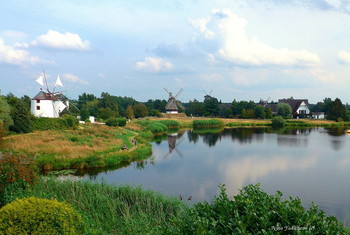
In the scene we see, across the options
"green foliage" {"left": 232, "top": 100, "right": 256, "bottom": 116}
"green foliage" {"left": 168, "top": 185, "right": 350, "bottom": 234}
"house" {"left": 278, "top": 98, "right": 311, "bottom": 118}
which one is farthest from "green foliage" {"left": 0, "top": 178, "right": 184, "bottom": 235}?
"house" {"left": 278, "top": 98, "right": 311, "bottom": 118}

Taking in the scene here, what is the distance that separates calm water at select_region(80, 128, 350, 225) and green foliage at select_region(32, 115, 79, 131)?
12.7 m

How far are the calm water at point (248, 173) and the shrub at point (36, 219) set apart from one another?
8.20m

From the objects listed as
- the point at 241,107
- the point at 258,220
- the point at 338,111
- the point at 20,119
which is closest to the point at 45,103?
the point at 20,119

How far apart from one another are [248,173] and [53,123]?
77.2 ft

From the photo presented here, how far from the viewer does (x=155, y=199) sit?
33.7ft

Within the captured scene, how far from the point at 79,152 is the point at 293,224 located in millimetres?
18851

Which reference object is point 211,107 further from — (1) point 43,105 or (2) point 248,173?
(2) point 248,173

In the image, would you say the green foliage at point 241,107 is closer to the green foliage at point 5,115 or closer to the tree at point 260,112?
the tree at point 260,112

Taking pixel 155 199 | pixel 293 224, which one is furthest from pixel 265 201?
pixel 155 199

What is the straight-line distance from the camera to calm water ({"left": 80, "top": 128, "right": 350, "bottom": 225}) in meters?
14.6

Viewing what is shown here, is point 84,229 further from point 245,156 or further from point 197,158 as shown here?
point 245,156

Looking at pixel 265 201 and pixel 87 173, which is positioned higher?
pixel 265 201

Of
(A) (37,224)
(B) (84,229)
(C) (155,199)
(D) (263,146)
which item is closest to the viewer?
(A) (37,224)

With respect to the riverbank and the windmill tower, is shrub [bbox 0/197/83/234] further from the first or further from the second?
the windmill tower
